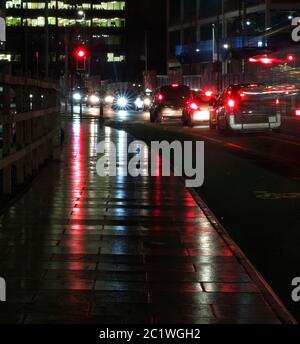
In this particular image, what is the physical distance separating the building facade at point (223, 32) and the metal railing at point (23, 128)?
36222 mm

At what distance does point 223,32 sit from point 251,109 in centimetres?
5532

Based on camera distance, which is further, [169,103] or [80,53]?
[169,103]

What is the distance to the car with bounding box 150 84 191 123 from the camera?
40562 millimetres

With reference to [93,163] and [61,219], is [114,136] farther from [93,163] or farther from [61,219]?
[61,219]

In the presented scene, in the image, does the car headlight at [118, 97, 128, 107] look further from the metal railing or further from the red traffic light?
the metal railing

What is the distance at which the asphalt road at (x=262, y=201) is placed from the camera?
28.1 feet

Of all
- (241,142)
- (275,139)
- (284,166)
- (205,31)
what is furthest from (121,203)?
(205,31)

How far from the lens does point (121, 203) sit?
1211 centimetres

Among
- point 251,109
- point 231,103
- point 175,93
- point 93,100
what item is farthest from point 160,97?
point 93,100

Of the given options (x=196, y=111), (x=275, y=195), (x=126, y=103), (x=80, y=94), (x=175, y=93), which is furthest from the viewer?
(x=126, y=103)

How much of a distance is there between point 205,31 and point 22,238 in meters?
82.8

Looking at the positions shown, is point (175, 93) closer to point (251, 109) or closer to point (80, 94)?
point (80, 94)

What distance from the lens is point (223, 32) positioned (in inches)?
3196

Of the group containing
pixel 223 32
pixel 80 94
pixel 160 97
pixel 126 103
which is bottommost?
pixel 126 103
